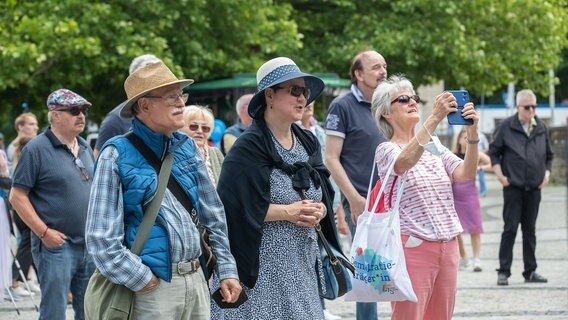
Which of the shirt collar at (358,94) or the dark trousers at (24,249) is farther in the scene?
the dark trousers at (24,249)

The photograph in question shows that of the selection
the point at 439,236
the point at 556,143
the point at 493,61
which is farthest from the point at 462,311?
the point at 556,143

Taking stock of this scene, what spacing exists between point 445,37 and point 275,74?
21.3 meters

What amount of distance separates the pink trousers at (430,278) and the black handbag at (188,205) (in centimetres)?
155

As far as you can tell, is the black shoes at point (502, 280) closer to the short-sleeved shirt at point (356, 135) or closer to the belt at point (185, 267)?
the short-sleeved shirt at point (356, 135)

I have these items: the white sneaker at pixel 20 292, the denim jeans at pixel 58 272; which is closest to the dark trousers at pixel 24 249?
the white sneaker at pixel 20 292

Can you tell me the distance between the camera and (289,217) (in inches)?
230

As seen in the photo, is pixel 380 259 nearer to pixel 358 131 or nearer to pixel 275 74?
pixel 275 74

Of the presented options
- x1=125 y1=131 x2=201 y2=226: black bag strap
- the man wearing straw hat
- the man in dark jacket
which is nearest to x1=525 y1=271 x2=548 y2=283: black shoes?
the man in dark jacket

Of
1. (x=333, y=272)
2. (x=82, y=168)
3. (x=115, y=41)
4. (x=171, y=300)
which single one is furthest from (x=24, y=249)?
(x=115, y=41)

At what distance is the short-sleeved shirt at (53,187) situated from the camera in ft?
25.7

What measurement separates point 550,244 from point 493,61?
12.1 m

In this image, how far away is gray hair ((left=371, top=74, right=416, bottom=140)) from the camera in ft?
22.4

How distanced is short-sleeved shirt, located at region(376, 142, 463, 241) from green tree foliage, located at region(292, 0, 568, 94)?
19350 millimetres

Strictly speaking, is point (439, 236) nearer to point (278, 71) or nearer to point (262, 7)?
point (278, 71)
